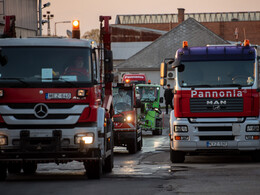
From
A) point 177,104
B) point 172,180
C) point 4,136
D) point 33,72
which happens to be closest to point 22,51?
point 33,72

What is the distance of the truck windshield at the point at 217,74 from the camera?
18.9m

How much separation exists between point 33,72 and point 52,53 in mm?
550

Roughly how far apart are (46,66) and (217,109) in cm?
583

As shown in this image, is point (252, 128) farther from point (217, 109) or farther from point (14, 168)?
point (14, 168)

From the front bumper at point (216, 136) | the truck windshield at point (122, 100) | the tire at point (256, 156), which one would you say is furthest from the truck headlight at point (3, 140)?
the truck windshield at point (122, 100)

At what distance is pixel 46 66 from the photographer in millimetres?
14555

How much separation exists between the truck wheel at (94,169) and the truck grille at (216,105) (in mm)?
4393

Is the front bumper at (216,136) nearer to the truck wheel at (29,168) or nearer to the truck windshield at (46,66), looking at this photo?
the truck wheel at (29,168)

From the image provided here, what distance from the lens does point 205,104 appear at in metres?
18.8

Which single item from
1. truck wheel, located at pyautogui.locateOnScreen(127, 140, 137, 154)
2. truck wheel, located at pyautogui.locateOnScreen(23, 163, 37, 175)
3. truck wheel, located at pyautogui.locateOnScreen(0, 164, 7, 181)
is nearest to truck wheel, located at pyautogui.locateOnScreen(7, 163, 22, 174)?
truck wheel, located at pyautogui.locateOnScreen(23, 163, 37, 175)

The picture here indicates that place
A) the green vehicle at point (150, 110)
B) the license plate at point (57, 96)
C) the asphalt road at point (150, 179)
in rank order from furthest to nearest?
the green vehicle at point (150, 110) → the license plate at point (57, 96) → the asphalt road at point (150, 179)

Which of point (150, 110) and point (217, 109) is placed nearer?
point (217, 109)

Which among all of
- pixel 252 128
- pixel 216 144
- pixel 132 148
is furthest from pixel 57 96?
pixel 132 148

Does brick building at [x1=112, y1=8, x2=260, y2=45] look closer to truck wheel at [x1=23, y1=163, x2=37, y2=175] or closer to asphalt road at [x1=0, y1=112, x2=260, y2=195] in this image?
asphalt road at [x1=0, y1=112, x2=260, y2=195]
